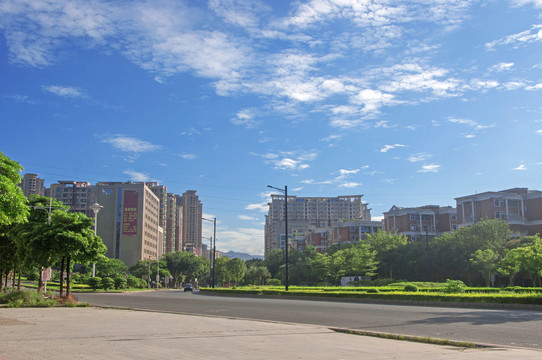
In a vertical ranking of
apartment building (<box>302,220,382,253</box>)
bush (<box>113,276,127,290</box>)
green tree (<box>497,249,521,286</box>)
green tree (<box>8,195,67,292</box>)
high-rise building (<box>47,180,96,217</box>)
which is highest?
high-rise building (<box>47,180,96,217</box>)

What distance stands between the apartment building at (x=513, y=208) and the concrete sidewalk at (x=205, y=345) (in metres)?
71.7

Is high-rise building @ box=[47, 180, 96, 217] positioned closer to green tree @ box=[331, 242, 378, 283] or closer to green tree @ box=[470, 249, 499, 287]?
green tree @ box=[331, 242, 378, 283]

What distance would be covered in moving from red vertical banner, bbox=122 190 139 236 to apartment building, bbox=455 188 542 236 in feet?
277

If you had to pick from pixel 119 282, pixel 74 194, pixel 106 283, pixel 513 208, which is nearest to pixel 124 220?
pixel 74 194

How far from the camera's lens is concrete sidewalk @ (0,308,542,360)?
8.70 metres

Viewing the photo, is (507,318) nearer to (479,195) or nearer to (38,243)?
(38,243)

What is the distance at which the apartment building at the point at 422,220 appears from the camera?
97.8 metres

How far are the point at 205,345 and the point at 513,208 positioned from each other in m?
80.1

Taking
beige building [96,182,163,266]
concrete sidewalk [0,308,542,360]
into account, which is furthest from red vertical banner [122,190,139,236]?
concrete sidewalk [0,308,542,360]

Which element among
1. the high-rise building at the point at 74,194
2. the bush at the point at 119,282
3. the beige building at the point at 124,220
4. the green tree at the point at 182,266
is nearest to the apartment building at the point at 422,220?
the green tree at the point at 182,266

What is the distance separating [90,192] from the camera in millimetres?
162875

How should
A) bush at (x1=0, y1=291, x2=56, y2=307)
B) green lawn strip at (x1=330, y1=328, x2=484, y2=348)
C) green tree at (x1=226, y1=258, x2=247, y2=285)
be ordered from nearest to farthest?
green lawn strip at (x1=330, y1=328, x2=484, y2=348)
bush at (x1=0, y1=291, x2=56, y2=307)
green tree at (x1=226, y1=258, x2=247, y2=285)

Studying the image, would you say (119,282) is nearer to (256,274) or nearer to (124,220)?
(256,274)

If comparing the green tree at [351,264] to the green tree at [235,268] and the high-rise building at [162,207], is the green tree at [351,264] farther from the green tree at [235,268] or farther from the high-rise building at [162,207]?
the high-rise building at [162,207]
